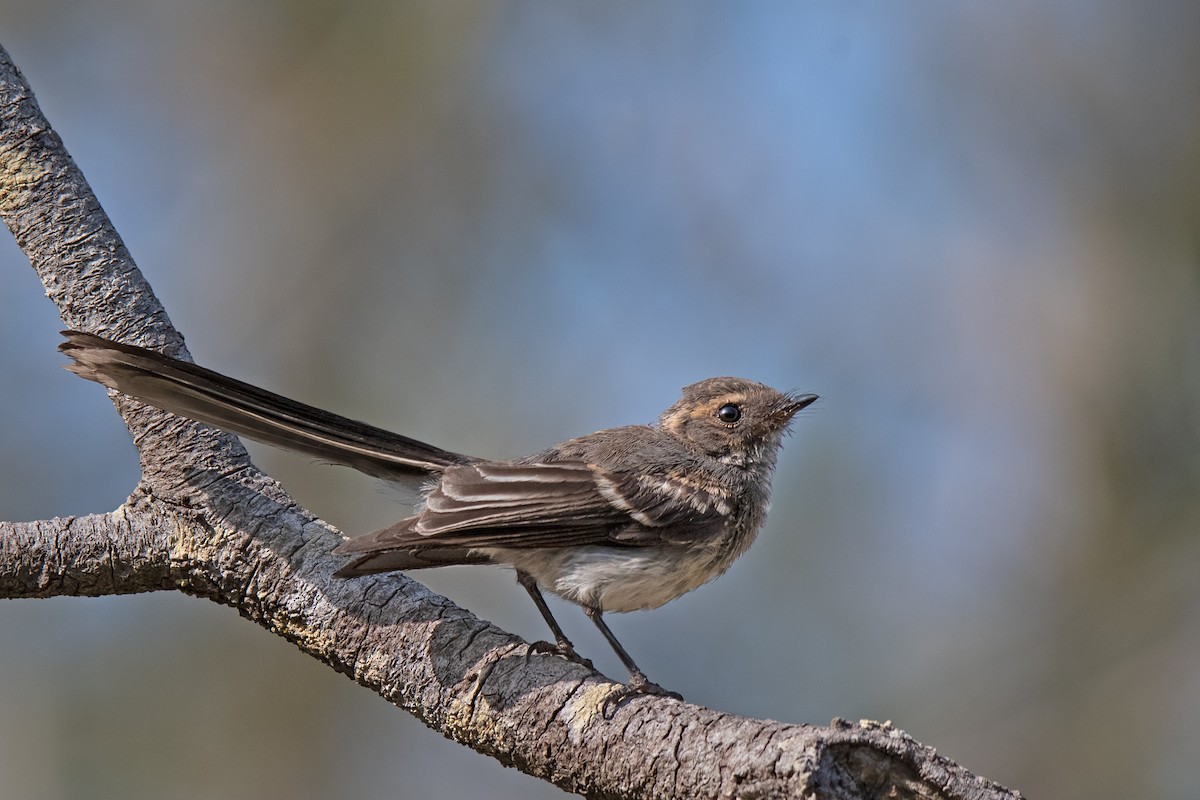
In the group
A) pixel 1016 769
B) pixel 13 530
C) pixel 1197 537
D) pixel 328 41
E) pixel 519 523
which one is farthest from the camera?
pixel 328 41

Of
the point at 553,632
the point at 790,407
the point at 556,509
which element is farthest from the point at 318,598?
the point at 790,407

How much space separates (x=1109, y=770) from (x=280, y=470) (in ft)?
20.8

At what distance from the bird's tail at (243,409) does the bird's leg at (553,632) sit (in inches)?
24.3

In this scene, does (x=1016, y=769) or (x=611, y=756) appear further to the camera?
(x=1016, y=769)

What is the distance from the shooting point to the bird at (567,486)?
3967 mm

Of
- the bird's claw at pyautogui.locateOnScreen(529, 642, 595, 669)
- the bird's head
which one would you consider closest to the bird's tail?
the bird's claw at pyautogui.locateOnScreen(529, 642, 595, 669)

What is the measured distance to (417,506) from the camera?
503 centimetres

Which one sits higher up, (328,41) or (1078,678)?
(328,41)

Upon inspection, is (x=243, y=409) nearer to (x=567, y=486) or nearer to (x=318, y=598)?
(x=318, y=598)

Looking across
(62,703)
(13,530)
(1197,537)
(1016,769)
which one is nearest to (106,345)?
(13,530)

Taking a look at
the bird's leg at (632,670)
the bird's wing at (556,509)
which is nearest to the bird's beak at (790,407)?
the bird's wing at (556,509)

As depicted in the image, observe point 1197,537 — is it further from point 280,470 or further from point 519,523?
point 280,470

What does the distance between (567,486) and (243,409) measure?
4.89 feet

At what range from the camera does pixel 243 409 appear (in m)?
4.10
